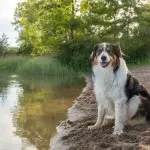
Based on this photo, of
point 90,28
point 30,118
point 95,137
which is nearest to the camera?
point 95,137

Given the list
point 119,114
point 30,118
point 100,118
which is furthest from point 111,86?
point 30,118

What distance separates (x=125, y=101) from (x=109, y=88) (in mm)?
343

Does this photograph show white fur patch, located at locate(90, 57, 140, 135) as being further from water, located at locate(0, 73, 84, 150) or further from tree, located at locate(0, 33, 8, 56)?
tree, located at locate(0, 33, 8, 56)

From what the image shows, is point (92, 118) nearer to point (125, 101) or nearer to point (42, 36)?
point (125, 101)

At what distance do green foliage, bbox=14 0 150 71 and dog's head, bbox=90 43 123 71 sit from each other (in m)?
23.2

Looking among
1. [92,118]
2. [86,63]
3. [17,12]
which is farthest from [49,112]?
[17,12]

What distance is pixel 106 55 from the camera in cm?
659

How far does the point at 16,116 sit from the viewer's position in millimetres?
10609

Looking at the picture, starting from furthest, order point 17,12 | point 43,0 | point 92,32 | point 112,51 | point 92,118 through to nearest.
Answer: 1. point 17,12
2. point 43,0
3. point 92,32
4. point 92,118
5. point 112,51

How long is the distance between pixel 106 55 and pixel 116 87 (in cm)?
62

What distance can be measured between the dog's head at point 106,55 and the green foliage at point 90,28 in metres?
23.2

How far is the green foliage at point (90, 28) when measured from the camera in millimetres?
31203

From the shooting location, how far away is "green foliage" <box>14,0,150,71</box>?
31203mm

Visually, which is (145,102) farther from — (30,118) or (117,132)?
(30,118)
